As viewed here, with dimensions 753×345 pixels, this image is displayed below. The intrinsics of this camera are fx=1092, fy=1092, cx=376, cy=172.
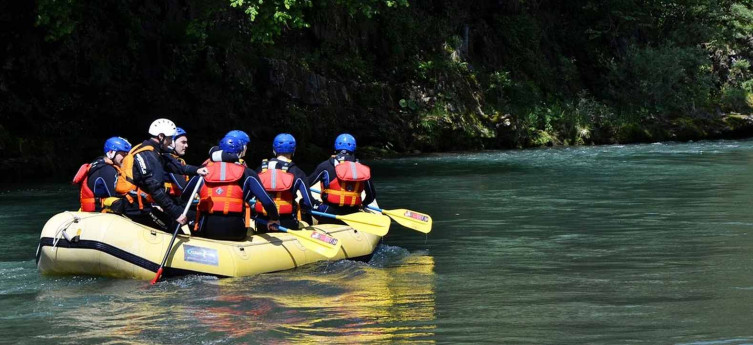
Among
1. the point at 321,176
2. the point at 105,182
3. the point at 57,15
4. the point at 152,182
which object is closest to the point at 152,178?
the point at 152,182

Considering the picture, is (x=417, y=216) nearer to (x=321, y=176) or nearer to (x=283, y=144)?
(x=321, y=176)

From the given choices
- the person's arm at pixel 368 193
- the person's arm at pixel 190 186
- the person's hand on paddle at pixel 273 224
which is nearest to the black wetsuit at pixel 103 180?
the person's arm at pixel 190 186

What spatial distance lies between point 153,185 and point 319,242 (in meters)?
1.71

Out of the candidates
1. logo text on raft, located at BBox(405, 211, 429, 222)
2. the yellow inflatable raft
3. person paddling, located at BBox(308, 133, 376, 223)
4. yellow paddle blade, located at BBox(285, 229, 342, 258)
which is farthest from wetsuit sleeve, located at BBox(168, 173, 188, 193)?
logo text on raft, located at BBox(405, 211, 429, 222)

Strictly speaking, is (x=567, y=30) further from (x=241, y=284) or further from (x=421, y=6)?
(x=241, y=284)

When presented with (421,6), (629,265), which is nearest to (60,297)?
(629,265)

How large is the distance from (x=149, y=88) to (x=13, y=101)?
3457mm

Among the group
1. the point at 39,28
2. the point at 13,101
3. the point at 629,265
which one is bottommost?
the point at 629,265

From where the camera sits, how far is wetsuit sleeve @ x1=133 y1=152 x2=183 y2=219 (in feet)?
33.7

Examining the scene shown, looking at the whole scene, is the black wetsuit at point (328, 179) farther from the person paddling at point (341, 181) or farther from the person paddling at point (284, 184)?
the person paddling at point (284, 184)

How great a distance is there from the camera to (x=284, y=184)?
11.2 metres

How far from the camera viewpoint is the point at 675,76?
127 feet

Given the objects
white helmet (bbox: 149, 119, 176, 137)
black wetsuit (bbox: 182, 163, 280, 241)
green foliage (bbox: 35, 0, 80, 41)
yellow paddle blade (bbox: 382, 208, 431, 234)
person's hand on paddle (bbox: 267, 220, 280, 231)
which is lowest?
yellow paddle blade (bbox: 382, 208, 431, 234)

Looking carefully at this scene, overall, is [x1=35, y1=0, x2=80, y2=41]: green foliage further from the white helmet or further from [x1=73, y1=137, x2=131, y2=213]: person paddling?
the white helmet
